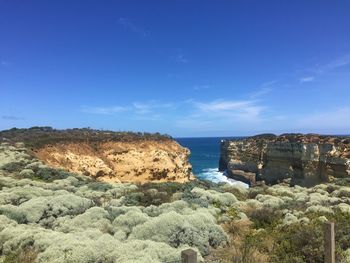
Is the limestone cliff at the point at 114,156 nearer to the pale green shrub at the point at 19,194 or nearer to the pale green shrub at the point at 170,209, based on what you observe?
the pale green shrub at the point at 19,194

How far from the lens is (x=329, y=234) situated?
750 centimetres

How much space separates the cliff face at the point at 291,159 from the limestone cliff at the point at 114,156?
16653 millimetres

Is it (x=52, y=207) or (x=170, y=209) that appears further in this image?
(x=170, y=209)

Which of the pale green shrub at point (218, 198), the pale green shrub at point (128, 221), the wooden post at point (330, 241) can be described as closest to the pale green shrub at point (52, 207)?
the pale green shrub at point (128, 221)

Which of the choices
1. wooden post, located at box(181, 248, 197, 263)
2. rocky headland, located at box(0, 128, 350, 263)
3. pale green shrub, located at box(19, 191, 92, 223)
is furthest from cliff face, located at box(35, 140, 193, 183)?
wooden post, located at box(181, 248, 197, 263)

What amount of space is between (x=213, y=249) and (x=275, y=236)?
1869 mm

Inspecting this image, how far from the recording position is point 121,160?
3969 cm

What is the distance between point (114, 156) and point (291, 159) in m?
29.1

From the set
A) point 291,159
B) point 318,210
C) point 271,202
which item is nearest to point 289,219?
point 318,210

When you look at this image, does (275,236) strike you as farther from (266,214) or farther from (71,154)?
(71,154)

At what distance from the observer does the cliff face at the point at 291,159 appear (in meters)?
47.3

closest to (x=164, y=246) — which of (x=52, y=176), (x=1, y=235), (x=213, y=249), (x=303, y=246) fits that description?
(x=213, y=249)

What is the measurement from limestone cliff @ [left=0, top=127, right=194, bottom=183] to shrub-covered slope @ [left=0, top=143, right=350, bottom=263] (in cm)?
1740

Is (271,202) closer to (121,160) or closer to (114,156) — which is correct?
→ (121,160)
